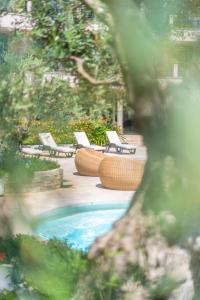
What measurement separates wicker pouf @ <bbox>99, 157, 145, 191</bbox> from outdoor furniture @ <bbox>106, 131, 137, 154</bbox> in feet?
23.3

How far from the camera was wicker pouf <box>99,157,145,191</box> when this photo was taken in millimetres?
14195

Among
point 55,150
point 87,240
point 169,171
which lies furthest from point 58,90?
point 55,150

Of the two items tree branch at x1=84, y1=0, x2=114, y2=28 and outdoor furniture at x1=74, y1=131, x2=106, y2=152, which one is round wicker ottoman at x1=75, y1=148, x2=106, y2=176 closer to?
outdoor furniture at x1=74, y1=131, x2=106, y2=152

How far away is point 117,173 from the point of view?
14.6m

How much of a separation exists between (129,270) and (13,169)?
1498mm

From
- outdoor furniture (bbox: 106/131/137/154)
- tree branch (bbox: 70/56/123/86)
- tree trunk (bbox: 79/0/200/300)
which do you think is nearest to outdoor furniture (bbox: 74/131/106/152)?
outdoor furniture (bbox: 106/131/137/154)

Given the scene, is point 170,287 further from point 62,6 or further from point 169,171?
point 62,6

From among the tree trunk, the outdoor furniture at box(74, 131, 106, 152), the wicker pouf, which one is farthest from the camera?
the outdoor furniture at box(74, 131, 106, 152)

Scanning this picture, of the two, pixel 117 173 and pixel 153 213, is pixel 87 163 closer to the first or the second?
pixel 117 173

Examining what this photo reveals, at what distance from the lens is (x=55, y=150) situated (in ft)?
63.0

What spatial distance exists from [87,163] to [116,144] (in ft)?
22.5

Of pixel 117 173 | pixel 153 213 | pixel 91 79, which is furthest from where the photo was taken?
pixel 117 173

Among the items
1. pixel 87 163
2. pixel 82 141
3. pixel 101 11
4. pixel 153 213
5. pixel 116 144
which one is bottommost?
pixel 116 144

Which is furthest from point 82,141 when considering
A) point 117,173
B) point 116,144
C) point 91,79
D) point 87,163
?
point 91,79
